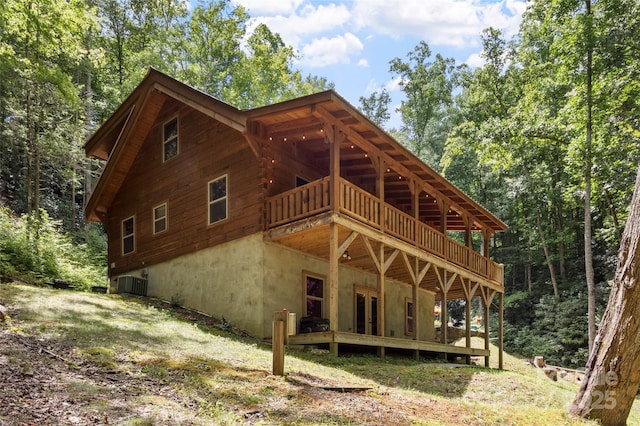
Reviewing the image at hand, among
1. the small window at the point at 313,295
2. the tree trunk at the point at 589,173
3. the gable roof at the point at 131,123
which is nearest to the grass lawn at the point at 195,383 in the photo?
the small window at the point at 313,295

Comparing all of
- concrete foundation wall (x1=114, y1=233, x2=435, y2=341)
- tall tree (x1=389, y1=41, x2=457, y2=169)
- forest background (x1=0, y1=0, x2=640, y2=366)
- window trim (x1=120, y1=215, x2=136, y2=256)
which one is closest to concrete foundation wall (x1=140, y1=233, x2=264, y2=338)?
concrete foundation wall (x1=114, y1=233, x2=435, y2=341)

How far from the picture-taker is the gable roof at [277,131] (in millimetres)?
12219

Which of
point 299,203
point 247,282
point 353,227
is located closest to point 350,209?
point 353,227

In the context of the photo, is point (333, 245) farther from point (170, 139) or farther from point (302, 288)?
point (170, 139)

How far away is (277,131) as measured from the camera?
45.9 feet

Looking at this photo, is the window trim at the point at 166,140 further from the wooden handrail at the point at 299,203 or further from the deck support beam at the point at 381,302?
the deck support beam at the point at 381,302

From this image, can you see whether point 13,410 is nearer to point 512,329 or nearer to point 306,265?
point 306,265

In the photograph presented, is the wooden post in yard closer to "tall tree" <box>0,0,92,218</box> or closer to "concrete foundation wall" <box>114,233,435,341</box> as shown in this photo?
"concrete foundation wall" <box>114,233,435,341</box>

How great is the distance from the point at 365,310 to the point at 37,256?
11.8 meters

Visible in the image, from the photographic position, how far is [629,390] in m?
6.20

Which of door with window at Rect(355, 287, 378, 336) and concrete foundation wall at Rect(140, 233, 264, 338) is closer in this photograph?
concrete foundation wall at Rect(140, 233, 264, 338)

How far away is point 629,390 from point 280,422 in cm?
454

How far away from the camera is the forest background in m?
17.7

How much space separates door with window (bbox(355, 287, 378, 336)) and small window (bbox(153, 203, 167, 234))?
23.7 ft
